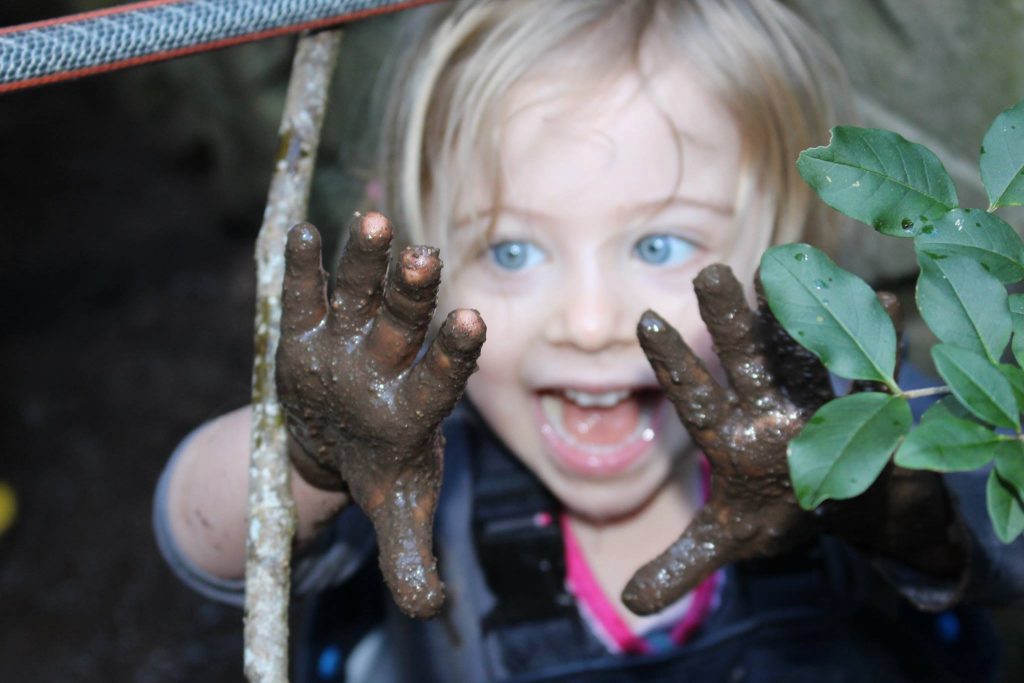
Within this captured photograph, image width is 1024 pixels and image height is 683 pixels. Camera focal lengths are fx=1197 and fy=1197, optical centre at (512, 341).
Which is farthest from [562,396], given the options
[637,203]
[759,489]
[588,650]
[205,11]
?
[205,11]

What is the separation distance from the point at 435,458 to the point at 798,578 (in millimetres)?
919

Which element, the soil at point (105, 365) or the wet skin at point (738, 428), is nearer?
the wet skin at point (738, 428)

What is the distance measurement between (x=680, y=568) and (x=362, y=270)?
38 centimetres

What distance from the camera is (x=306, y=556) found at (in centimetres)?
158

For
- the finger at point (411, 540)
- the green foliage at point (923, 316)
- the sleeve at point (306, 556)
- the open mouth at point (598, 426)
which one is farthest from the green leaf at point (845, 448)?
the sleeve at point (306, 556)

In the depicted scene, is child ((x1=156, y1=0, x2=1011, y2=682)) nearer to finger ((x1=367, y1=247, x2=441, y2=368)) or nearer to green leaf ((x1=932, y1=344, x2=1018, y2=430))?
finger ((x1=367, y1=247, x2=441, y2=368))

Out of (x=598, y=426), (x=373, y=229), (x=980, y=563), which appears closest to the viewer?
(x=373, y=229)

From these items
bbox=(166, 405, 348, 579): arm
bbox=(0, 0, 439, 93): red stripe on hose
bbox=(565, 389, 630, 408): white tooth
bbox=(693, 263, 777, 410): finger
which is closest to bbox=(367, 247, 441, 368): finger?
bbox=(693, 263, 777, 410): finger

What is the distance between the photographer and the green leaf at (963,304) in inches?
29.3

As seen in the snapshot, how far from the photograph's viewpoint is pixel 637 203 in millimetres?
1412

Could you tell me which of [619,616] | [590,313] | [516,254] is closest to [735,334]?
[590,313]

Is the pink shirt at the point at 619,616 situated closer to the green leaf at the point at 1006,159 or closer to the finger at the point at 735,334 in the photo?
the finger at the point at 735,334

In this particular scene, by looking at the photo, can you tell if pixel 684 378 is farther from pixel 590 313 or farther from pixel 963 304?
pixel 590 313

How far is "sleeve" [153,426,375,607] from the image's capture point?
1.54 meters
